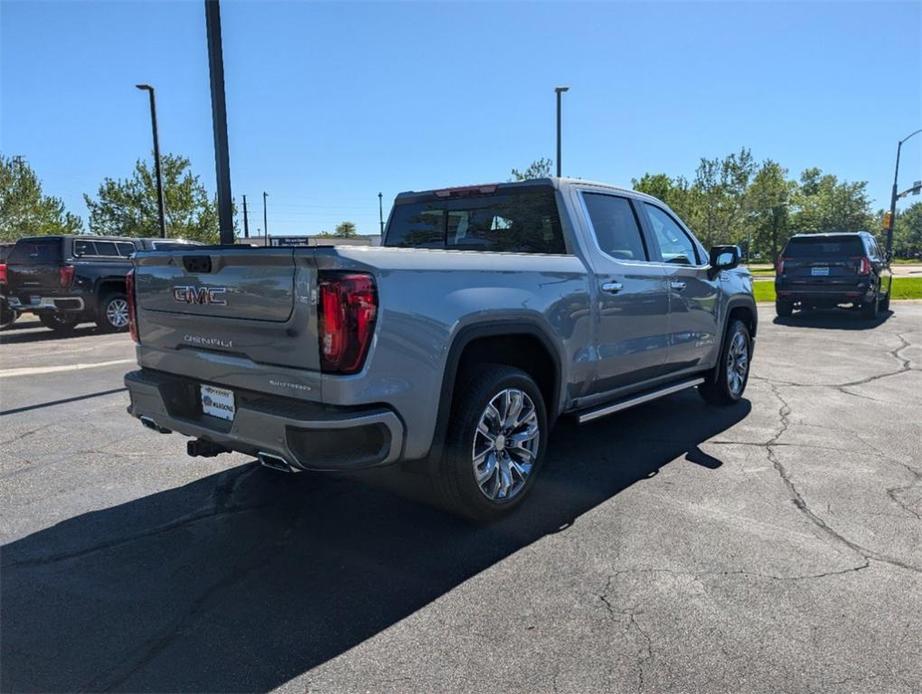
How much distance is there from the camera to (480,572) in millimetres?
3164

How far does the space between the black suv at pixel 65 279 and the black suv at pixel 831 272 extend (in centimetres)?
1238

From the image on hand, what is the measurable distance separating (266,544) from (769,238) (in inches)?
2459

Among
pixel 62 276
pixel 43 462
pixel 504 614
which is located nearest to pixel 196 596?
pixel 504 614

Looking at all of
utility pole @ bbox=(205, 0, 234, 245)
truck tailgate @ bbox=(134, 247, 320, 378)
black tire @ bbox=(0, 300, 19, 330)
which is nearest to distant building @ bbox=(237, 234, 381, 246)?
truck tailgate @ bbox=(134, 247, 320, 378)

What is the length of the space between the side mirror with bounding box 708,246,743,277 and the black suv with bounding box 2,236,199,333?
9711 mm

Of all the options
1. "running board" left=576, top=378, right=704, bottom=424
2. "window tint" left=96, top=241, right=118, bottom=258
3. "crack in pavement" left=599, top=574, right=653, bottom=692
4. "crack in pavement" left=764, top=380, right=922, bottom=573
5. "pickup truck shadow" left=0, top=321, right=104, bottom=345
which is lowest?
"crack in pavement" left=599, top=574, right=653, bottom=692

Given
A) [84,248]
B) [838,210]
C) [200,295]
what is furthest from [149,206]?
[838,210]

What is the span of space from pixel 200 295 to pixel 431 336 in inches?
47.4

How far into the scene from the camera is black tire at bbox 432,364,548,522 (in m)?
3.42

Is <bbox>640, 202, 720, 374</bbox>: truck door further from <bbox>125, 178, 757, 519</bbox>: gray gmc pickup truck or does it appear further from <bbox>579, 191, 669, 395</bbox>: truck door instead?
<bbox>579, 191, 669, 395</bbox>: truck door

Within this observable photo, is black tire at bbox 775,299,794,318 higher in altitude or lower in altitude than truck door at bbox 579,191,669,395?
lower

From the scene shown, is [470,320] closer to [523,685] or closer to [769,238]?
[523,685]

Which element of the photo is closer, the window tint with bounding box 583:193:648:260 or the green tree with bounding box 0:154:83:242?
the window tint with bounding box 583:193:648:260

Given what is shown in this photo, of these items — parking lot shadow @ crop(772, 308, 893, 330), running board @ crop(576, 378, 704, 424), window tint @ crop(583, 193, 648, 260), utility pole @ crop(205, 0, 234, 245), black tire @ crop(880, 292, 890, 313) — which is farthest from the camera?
black tire @ crop(880, 292, 890, 313)
